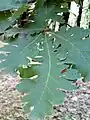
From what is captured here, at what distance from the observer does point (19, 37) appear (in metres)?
0.96

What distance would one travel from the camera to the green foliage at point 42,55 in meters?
0.80

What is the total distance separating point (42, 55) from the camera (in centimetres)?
91

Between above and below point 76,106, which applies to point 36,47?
above

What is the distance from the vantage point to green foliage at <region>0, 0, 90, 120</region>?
798 mm

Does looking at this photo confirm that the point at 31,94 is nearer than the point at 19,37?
Yes

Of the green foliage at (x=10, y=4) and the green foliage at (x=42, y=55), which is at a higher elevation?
the green foliage at (x=10, y=4)

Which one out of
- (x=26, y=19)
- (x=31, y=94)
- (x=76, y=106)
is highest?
(x=26, y=19)

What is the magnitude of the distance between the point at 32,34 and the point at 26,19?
70 millimetres

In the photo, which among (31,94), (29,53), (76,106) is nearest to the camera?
(31,94)

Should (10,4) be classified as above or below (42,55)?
above

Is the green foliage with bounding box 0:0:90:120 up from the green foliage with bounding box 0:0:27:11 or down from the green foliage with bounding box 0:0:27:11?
down

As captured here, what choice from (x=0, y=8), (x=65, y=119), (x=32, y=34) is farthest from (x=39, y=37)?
(x=65, y=119)

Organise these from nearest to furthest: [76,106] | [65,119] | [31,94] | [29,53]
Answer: [31,94] → [29,53] → [65,119] → [76,106]

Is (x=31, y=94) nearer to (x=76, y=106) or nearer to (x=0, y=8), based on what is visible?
(x=0, y=8)
